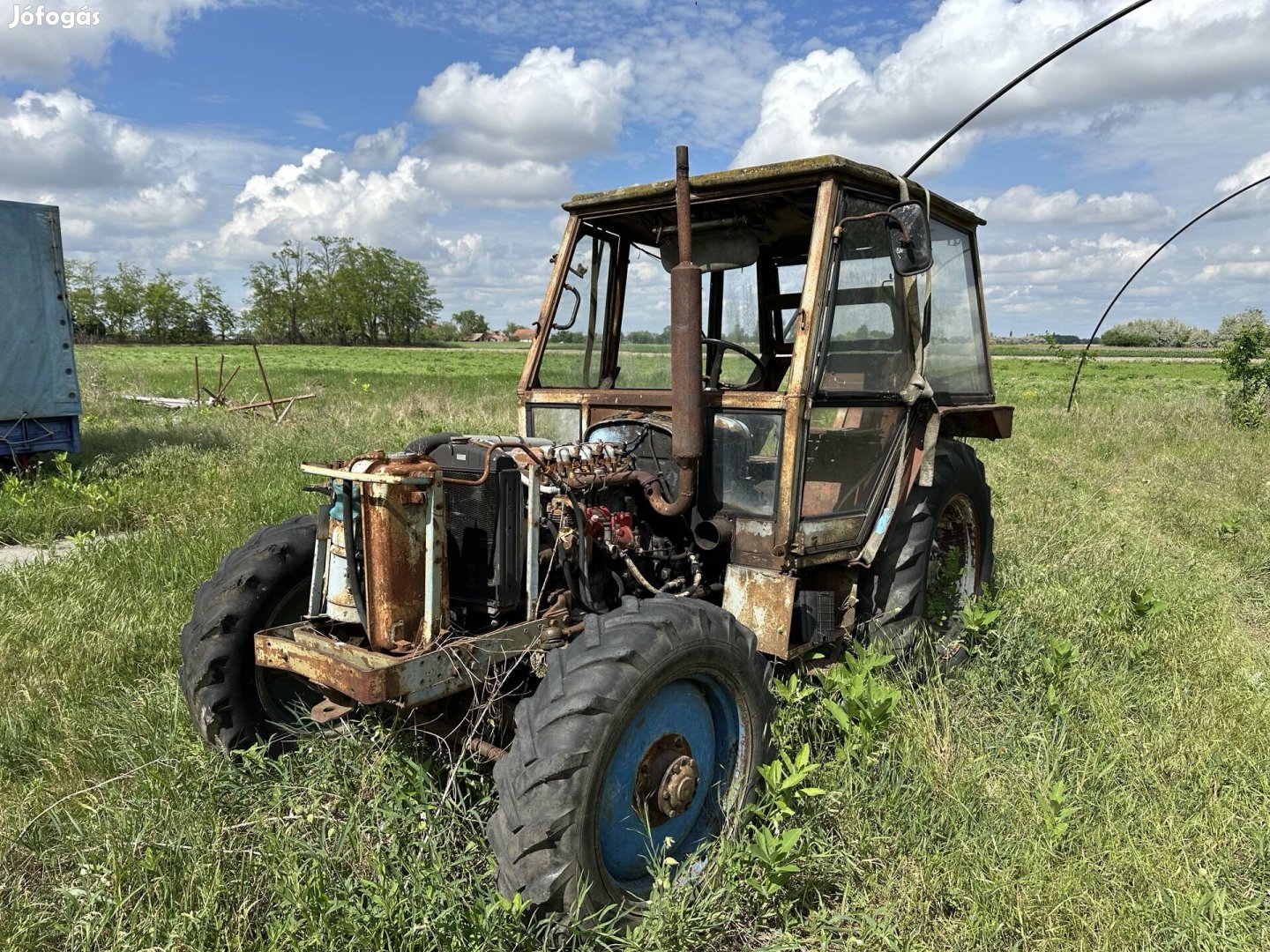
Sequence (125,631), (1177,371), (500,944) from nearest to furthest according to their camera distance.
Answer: (500,944)
(125,631)
(1177,371)

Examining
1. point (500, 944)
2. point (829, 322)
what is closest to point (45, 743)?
point (500, 944)

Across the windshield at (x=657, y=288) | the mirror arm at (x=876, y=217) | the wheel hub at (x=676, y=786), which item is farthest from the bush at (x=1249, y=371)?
the wheel hub at (x=676, y=786)

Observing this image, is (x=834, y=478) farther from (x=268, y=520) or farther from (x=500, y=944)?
(x=268, y=520)

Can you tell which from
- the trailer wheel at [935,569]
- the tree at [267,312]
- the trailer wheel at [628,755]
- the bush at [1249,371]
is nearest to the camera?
the trailer wheel at [628,755]

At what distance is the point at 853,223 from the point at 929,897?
2.36 metres

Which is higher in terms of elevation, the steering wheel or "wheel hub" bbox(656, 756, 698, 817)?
the steering wheel

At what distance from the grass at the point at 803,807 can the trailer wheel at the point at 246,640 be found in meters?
0.16

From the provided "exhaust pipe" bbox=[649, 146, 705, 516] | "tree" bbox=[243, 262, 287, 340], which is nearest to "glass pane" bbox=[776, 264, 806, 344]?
"exhaust pipe" bbox=[649, 146, 705, 516]

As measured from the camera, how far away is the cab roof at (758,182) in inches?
126

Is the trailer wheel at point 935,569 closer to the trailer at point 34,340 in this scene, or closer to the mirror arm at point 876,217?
the mirror arm at point 876,217

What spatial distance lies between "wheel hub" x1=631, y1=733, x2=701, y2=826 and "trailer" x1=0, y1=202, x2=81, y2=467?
7905 millimetres

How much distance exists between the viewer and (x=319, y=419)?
44.6 feet

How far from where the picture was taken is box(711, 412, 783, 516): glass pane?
3244 millimetres

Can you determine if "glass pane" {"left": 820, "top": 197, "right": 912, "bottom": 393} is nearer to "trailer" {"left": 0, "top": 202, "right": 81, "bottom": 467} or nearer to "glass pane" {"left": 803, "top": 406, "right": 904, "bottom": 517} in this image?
"glass pane" {"left": 803, "top": 406, "right": 904, "bottom": 517}
